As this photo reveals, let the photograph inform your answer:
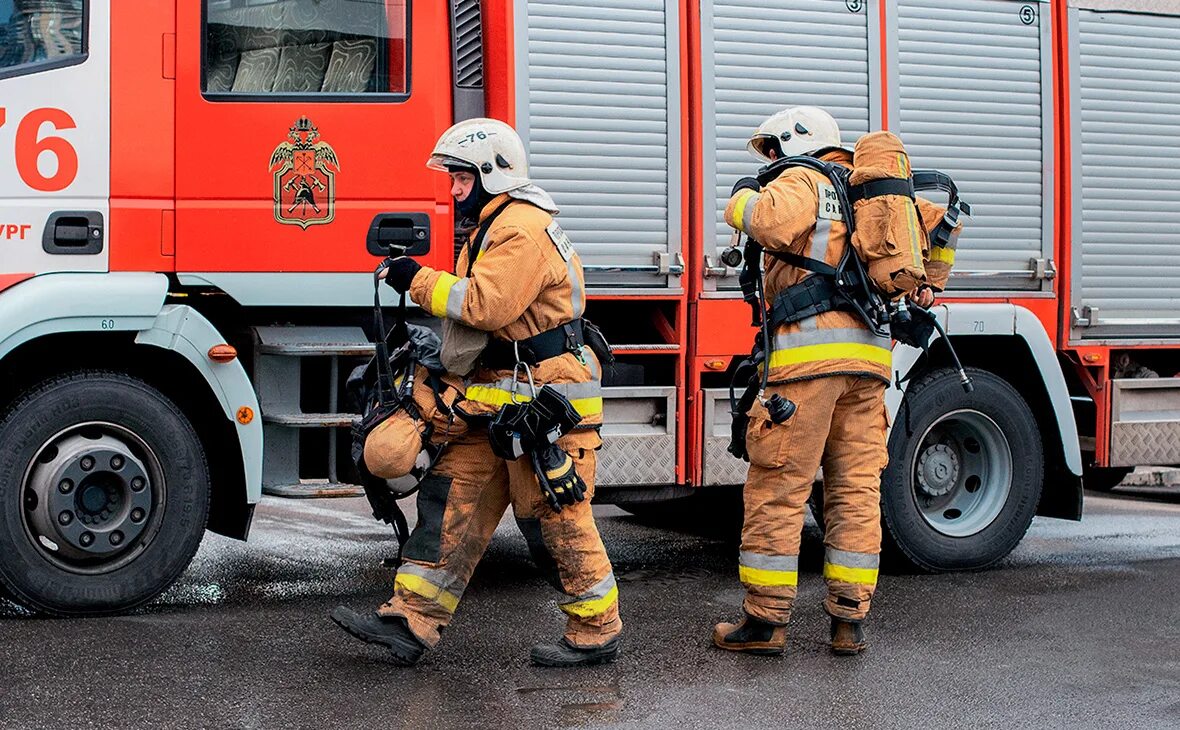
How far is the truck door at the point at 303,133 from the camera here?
5988 mm

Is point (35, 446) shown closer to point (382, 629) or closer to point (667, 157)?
point (382, 629)

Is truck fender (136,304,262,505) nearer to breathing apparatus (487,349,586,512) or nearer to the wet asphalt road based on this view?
the wet asphalt road

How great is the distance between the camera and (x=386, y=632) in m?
5.33

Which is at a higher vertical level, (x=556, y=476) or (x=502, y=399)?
(x=502, y=399)

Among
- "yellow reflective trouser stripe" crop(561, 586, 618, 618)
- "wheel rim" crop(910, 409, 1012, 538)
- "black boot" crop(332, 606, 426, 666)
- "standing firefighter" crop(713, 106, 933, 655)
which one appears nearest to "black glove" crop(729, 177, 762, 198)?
"standing firefighter" crop(713, 106, 933, 655)

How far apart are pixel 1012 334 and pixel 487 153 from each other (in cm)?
296

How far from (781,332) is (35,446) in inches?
107

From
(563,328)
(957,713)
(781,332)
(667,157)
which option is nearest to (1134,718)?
(957,713)

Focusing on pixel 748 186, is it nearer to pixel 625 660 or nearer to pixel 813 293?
pixel 813 293

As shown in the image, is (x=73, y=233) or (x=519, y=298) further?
(x=73, y=233)

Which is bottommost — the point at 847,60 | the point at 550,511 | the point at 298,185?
the point at 550,511

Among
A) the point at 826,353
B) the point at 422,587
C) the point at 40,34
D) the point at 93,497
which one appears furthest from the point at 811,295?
the point at 40,34

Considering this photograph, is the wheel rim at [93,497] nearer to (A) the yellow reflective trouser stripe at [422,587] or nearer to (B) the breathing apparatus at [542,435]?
(A) the yellow reflective trouser stripe at [422,587]

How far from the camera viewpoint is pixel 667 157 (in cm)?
668
